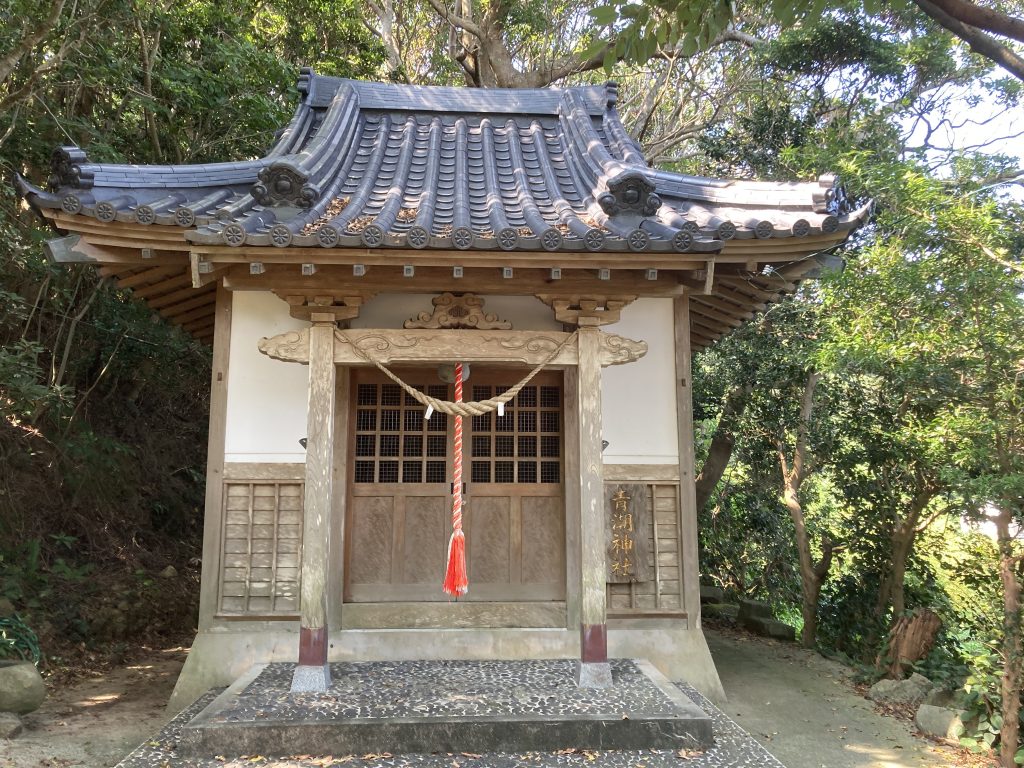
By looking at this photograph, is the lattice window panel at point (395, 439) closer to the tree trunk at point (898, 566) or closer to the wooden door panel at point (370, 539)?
the wooden door panel at point (370, 539)

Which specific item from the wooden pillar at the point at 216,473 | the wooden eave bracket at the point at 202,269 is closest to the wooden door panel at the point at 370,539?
the wooden pillar at the point at 216,473

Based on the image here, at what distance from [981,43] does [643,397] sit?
3.57 meters

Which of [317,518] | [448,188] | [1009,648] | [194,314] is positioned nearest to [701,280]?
[448,188]

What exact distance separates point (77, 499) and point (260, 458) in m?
4.67

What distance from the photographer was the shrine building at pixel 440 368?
4.78 m

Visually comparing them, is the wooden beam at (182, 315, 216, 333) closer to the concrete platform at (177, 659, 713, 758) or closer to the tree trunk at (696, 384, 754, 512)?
the concrete platform at (177, 659, 713, 758)

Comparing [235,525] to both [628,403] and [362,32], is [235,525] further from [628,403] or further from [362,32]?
[362,32]

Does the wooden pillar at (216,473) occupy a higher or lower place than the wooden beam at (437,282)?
lower

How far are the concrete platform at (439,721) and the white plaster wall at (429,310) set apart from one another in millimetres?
2768

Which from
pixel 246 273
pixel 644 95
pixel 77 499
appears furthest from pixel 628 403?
pixel 644 95

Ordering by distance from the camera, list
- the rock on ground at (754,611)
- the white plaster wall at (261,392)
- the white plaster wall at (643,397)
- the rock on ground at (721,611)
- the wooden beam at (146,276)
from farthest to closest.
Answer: the rock on ground at (721,611), the rock on ground at (754,611), the white plaster wall at (643,397), the white plaster wall at (261,392), the wooden beam at (146,276)

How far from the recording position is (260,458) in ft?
18.8

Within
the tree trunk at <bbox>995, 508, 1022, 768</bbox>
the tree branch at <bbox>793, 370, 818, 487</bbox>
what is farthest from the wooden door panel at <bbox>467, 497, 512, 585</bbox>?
the tree branch at <bbox>793, 370, 818, 487</bbox>

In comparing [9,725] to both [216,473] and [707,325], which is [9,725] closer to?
[216,473]
